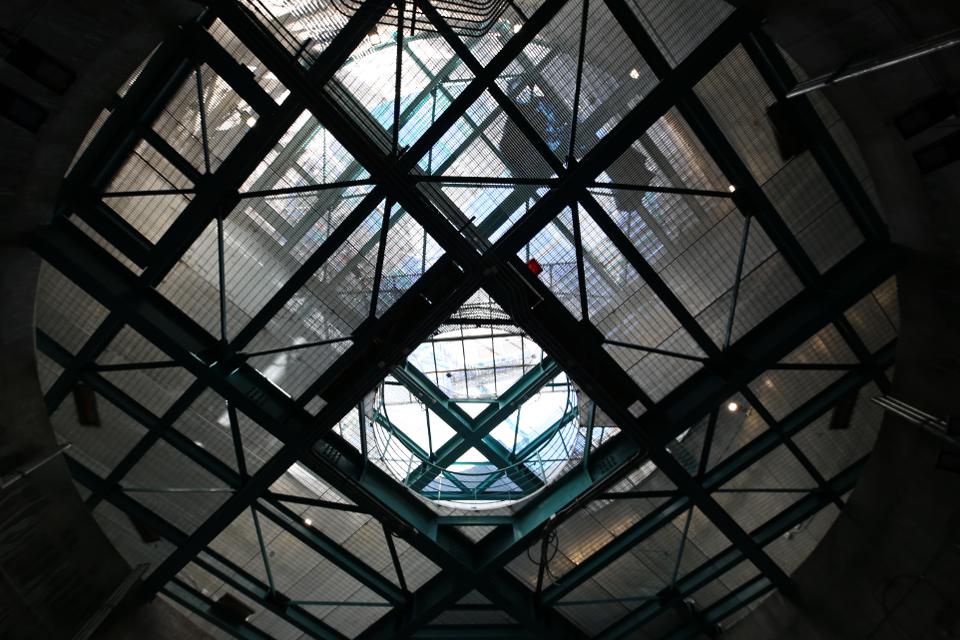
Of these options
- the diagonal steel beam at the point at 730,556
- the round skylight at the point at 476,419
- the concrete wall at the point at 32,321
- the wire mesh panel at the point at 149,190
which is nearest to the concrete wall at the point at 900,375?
the diagonal steel beam at the point at 730,556

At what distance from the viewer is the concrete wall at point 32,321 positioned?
39.7 ft

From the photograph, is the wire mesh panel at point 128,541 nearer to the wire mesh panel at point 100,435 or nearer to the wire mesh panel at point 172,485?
the wire mesh panel at point 172,485

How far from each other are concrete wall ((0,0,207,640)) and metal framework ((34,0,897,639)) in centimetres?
96

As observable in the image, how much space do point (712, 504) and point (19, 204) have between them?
18.2 m

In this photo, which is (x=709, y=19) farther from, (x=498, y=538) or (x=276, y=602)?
(x=276, y=602)

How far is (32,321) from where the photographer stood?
15328mm

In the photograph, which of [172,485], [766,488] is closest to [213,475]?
[172,485]

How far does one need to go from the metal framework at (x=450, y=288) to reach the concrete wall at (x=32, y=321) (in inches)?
37.6

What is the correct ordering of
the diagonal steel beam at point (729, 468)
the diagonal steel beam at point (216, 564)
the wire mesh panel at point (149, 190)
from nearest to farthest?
the wire mesh panel at point (149, 190) → the diagonal steel beam at point (729, 468) → the diagonal steel beam at point (216, 564)

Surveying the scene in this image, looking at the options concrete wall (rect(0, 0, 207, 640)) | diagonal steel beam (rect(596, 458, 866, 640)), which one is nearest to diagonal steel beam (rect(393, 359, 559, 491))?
diagonal steel beam (rect(596, 458, 866, 640))

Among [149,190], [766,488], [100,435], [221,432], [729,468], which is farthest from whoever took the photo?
[766,488]

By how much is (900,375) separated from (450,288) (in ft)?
36.2

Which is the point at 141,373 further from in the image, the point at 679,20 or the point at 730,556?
the point at 730,556

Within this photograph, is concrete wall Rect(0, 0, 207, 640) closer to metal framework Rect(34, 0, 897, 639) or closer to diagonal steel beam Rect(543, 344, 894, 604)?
metal framework Rect(34, 0, 897, 639)
